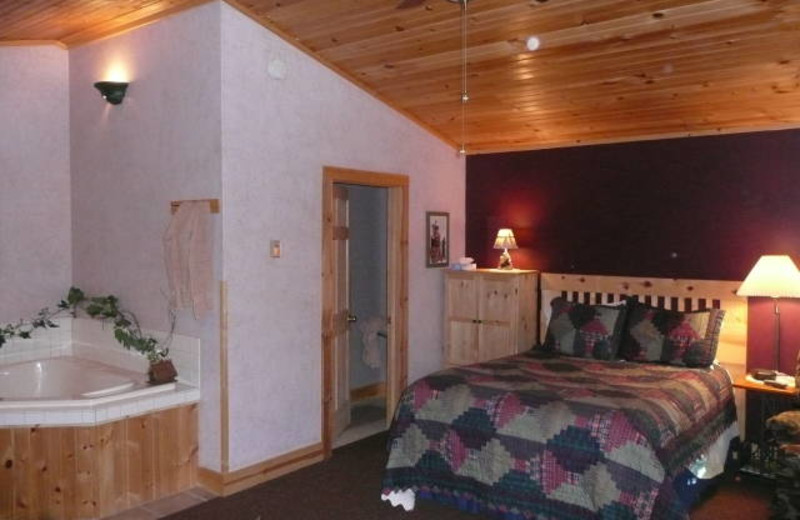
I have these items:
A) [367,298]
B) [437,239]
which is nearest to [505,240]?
[437,239]

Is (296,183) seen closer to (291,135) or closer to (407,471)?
(291,135)

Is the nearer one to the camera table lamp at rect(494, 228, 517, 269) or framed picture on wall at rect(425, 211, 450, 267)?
table lamp at rect(494, 228, 517, 269)

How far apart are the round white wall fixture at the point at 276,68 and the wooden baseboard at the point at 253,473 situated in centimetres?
235

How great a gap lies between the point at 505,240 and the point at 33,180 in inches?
138

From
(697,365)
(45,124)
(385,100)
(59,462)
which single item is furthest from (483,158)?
(59,462)

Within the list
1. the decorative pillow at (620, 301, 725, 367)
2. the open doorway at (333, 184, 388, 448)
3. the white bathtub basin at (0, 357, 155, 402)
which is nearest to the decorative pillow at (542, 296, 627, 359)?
the decorative pillow at (620, 301, 725, 367)

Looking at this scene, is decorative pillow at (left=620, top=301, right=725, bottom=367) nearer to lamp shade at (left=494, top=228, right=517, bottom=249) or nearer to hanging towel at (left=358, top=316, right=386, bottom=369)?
lamp shade at (left=494, top=228, right=517, bottom=249)

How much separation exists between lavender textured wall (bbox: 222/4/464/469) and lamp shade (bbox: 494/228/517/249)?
121 cm

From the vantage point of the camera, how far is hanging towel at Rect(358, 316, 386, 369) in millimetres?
5871

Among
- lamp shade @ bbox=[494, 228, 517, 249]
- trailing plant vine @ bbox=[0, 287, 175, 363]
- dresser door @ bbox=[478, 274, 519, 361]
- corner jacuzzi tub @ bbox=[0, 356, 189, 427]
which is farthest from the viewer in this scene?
lamp shade @ bbox=[494, 228, 517, 249]

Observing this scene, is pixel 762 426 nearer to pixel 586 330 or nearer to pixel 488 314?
pixel 586 330

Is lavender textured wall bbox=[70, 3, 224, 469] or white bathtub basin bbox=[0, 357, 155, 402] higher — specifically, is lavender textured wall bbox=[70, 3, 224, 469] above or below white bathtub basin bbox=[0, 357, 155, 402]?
above

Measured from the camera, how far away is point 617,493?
9.84 feet

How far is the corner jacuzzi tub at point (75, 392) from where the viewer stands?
11.8 ft
